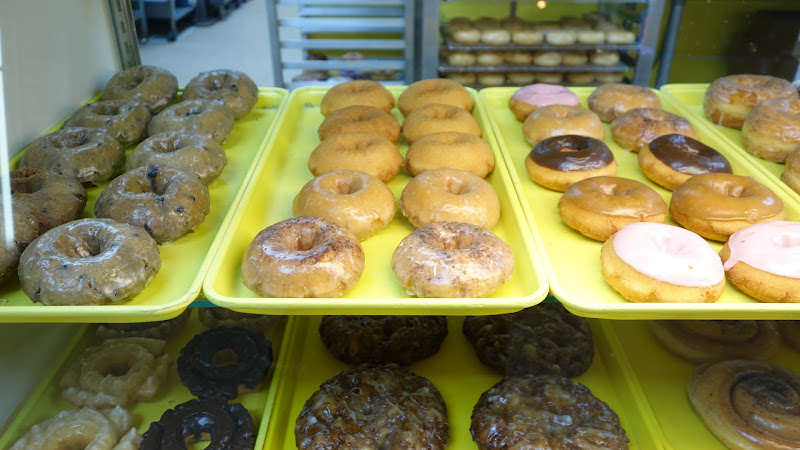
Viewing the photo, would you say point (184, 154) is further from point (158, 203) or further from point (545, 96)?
point (545, 96)

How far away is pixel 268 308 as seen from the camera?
4.55 feet

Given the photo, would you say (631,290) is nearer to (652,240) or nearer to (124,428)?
(652,240)

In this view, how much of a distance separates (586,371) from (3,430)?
1973 millimetres

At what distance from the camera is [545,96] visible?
104 inches

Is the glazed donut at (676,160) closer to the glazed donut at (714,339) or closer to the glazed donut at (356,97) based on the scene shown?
the glazed donut at (714,339)

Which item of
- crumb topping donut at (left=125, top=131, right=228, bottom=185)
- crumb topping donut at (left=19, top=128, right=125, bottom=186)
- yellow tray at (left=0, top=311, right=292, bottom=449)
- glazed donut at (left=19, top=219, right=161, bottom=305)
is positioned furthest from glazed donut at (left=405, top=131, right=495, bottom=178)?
crumb topping donut at (left=19, top=128, right=125, bottom=186)

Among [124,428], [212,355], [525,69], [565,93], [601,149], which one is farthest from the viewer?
[525,69]

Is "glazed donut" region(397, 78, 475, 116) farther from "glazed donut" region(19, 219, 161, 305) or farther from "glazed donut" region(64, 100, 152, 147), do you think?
"glazed donut" region(19, 219, 161, 305)

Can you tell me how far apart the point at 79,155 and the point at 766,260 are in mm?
2194

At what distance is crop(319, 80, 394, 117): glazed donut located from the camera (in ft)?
8.45

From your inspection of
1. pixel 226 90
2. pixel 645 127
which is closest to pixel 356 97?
pixel 226 90

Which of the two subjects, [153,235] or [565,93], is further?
[565,93]

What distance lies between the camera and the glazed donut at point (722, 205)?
1722mm

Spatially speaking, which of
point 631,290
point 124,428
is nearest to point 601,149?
point 631,290
